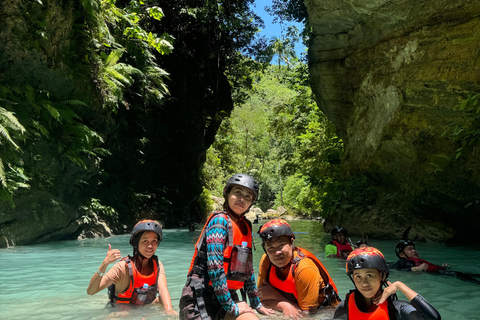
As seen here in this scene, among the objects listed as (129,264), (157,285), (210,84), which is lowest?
(157,285)

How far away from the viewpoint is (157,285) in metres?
4.58

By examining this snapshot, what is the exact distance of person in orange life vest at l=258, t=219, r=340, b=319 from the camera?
4098mm

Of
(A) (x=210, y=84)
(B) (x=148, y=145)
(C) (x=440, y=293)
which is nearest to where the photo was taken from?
(C) (x=440, y=293)

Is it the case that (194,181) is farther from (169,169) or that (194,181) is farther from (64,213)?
(64,213)

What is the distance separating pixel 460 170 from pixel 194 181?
48.0ft

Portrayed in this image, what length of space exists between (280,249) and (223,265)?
122 cm

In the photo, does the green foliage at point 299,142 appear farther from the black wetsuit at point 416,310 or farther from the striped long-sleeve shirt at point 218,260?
the striped long-sleeve shirt at point 218,260

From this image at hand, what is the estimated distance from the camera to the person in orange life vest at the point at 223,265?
117 inches

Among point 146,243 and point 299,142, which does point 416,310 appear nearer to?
point 146,243

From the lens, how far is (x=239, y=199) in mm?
3338

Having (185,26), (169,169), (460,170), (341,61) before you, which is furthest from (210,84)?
(460,170)

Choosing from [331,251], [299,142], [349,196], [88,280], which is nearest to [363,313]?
[88,280]

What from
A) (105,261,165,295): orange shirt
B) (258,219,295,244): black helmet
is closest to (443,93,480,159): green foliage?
(258,219,295,244): black helmet

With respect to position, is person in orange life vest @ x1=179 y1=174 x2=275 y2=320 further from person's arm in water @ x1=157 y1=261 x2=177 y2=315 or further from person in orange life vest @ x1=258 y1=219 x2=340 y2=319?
person's arm in water @ x1=157 y1=261 x2=177 y2=315
